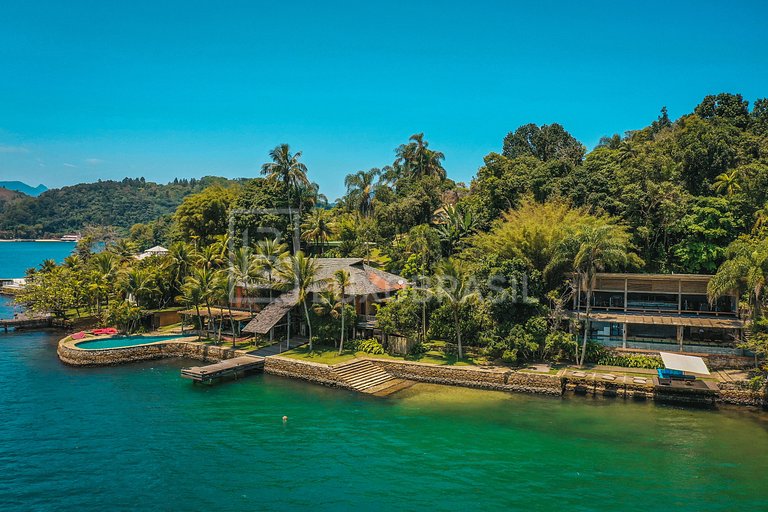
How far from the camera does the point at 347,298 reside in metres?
38.9

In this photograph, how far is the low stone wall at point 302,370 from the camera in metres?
33.1

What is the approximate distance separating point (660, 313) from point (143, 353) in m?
39.3

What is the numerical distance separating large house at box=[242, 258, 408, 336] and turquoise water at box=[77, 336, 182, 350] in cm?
954

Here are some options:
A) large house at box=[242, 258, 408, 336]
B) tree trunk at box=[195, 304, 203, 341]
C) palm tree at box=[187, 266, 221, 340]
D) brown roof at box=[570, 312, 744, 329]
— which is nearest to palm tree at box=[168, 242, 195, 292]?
tree trunk at box=[195, 304, 203, 341]

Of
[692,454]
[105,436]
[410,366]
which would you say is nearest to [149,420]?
[105,436]

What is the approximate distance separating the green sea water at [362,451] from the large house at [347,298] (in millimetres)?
7253

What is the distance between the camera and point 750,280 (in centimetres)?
2939

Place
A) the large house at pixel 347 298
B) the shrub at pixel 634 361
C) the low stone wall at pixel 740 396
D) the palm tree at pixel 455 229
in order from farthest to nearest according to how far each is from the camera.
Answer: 1. the palm tree at pixel 455 229
2. the large house at pixel 347 298
3. the shrub at pixel 634 361
4. the low stone wall at pixel 740 396

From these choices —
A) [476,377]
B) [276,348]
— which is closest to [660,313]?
[476,377]

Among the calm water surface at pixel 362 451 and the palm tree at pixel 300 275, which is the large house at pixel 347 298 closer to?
the palm tree at pixel 300 275

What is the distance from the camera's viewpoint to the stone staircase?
3194 cm

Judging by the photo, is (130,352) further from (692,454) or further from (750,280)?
(750,280)

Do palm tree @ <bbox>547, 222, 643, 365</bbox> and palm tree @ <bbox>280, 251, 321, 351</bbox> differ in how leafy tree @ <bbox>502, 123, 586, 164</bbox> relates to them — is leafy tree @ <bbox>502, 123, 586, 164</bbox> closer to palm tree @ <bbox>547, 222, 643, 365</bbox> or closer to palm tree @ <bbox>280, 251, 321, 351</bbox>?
palm tree @ <bbox>547, 222, 643, 365</bbox>

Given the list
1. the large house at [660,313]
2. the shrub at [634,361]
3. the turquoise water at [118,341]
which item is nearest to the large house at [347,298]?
the turquoise water at [118,341]
